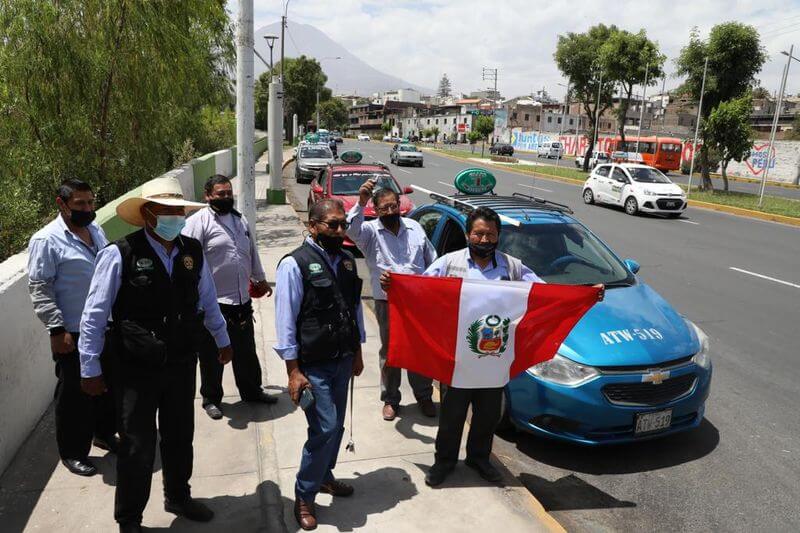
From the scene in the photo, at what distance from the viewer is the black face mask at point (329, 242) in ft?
11.0

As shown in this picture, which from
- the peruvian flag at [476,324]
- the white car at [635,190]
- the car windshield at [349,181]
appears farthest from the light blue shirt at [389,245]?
the white car at [635,190]

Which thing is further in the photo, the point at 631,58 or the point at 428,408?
the point at 631,58

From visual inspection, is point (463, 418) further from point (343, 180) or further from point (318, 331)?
point (343, 180)

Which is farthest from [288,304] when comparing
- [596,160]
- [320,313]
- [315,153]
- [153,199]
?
[596,160]

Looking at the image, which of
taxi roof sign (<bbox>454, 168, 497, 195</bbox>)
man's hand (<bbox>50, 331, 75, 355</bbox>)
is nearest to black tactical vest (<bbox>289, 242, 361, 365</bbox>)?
man's hand (<bbox>50, 331, 75, 355</bbox>)

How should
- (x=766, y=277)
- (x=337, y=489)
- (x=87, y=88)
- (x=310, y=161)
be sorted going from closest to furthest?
1. (x=337, y=489)
2. (x=87, y=88)
3. (x=766, y=277)
4. (x=310, y=161)

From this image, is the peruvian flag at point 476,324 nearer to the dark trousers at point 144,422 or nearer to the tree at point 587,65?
the dark trousers at point 144,422

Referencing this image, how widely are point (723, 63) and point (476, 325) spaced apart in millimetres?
27558

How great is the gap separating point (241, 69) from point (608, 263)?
5.15 m

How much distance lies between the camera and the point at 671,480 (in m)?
4.29

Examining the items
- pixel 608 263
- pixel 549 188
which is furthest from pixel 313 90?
pixel 608 263

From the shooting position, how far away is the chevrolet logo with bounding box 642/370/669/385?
4227 millimetres

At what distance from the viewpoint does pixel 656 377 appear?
13.9 feet

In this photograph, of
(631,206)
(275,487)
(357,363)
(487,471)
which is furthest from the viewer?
(631,206)
